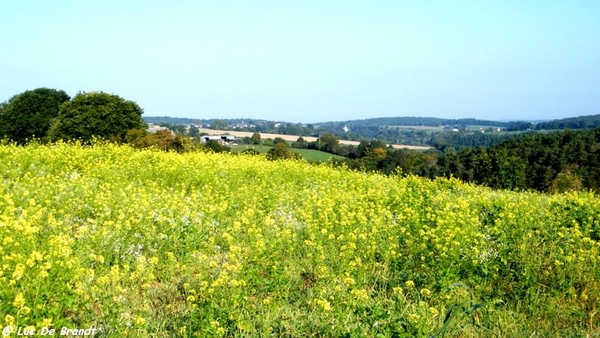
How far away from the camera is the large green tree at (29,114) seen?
166 ft

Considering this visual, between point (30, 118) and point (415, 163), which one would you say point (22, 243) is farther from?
point (30, 118)

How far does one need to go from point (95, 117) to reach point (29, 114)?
14872 millimetres

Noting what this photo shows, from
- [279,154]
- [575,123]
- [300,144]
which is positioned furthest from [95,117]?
[575,123]

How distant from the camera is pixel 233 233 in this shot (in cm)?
624

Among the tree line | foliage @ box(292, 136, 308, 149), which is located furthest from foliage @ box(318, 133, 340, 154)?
the tree line

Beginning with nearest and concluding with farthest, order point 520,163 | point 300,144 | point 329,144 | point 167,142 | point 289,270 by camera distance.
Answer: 1. point 289,270
2. point 167,142
3. point 520,163
4. point 329,144
5. point 300,144

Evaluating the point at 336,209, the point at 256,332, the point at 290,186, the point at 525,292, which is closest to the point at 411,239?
the point at 525,292

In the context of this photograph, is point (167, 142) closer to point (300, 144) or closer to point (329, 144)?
point (329, 144)

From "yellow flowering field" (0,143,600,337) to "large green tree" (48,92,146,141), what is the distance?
111ft

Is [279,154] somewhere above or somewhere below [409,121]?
above

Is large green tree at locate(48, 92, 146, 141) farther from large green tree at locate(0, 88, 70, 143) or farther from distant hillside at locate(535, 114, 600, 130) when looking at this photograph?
distant hillside at locate(535, 114, 600, 130)

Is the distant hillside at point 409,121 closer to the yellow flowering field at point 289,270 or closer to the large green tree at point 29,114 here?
the large green tree at point 29,114

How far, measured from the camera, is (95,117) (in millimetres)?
41062

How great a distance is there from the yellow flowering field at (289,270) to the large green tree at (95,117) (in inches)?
1331
